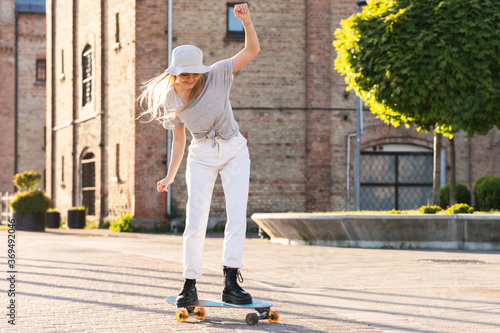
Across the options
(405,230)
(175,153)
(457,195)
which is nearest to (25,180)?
(457,195)

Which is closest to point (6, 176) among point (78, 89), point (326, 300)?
point (78, 89)

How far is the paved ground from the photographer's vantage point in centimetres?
452

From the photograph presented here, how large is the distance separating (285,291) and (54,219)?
18046mm

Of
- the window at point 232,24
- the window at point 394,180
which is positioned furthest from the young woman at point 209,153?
the window at point 394,180

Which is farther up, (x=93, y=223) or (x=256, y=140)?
(x=256, y=140)

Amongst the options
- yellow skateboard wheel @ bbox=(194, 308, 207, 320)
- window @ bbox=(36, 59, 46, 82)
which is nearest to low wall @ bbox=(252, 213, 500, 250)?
yellow skateboard wheel @ bbox=(194, 308, 207, 320)

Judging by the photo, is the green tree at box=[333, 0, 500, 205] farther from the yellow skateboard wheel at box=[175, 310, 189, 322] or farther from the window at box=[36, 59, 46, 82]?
the window at box=[36, 59, 46, 82]

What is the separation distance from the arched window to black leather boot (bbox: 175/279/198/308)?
735 inches

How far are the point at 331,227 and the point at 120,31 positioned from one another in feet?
37.5

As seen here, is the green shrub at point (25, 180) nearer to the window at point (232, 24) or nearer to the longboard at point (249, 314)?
the window at point (232, 24)

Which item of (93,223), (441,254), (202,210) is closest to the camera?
(202,210)

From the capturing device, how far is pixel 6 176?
34.7 m

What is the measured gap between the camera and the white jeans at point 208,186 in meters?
4.69

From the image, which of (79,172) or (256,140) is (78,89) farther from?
(256,140)
